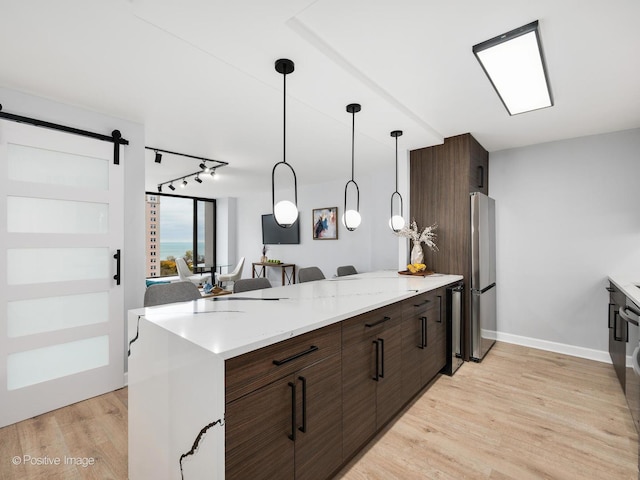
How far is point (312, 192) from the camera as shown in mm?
6133

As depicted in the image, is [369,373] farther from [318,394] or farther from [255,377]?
[255,377]

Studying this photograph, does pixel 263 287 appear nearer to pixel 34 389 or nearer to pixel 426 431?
pixel 426 431

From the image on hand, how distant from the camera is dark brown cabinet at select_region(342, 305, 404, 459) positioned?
1634 mm

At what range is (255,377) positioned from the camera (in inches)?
45.3

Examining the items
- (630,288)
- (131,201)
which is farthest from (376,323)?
(131,201)

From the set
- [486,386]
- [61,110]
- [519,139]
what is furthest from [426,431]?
[61,110]

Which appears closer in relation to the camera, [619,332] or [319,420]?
[319,420]

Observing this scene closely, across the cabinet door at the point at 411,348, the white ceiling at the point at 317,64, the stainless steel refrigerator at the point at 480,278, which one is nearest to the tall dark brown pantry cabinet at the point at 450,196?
the stainless steel refrigerator at the point at 480,278

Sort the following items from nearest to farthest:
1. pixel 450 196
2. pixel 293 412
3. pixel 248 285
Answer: pixel 293 412 → pixel 248 285 → pixel 450 196

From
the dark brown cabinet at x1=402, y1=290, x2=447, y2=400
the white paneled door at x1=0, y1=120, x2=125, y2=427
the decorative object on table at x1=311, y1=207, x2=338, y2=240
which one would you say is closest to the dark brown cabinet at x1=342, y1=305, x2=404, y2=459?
the dark brown cabinet at x1=402, y1=290, x2=447, y2=400

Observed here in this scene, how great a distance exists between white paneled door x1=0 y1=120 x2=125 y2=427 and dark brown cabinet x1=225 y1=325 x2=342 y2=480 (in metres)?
2.16

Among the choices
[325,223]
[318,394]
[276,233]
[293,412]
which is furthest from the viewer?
[276,233]

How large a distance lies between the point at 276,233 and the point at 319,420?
219 inches

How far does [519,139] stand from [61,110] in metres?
4.34
